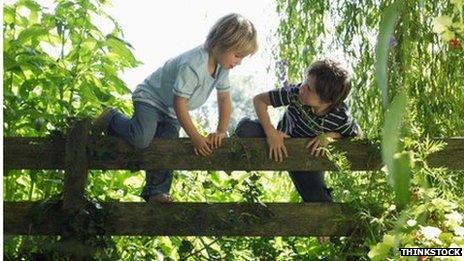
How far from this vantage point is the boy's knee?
2.39 metres

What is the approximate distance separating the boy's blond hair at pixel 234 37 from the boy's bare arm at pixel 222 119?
0.61 feet

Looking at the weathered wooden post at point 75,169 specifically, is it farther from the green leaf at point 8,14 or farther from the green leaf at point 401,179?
the green leaf at point 401,179

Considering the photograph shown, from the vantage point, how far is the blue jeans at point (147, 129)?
2.26 m

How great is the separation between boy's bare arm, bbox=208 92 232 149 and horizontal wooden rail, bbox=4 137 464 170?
0.08 ft

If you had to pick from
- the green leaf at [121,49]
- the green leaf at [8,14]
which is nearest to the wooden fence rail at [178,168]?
the green leaf at [121,49]

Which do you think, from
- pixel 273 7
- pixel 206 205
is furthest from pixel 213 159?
pixel 273 7

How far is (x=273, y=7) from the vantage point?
11.3 feet

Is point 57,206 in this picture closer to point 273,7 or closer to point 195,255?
point 195,255

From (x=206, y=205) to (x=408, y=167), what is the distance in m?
1.92

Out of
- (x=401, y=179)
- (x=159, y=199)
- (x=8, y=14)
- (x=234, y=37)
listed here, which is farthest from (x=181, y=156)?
(x=401, y=179)

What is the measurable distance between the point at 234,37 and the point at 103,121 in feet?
1.65

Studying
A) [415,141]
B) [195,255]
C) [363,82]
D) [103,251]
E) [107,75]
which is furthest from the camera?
[363,82]

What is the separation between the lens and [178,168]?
226 cm

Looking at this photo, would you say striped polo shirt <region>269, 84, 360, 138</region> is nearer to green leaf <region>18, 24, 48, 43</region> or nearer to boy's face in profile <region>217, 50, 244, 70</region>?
boy's face in profile <region>217, 50, 244, 70</region>
